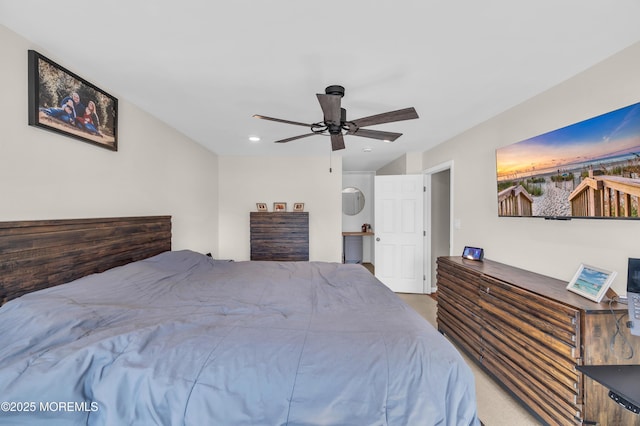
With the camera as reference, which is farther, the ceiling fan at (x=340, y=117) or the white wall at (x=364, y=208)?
the white wall at (x=364, y=208)

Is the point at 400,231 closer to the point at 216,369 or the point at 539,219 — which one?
the point at 539,219

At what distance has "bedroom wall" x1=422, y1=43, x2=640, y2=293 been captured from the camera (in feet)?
5.49

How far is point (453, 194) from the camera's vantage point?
3.63 metres

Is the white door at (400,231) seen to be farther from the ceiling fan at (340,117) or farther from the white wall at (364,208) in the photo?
the ceiling fan at (340,117)

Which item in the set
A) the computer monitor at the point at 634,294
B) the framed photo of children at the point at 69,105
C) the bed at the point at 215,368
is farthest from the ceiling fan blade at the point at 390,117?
the framed photo of children at the point at 69,105

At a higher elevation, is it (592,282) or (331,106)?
(331,106)

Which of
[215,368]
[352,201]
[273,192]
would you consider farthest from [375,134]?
[352,201]

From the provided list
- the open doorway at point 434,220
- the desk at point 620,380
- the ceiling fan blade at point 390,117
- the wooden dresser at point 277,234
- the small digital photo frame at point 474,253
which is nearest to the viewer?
the desk at point 620,380

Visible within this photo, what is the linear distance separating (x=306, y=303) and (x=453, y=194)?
2.81 m

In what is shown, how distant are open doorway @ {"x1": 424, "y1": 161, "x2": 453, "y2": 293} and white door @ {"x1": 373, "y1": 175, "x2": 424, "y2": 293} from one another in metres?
0.10

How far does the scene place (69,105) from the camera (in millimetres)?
1874

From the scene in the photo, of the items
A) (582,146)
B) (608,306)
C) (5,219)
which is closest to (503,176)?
(582,146)

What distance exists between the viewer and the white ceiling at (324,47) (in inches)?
53.5

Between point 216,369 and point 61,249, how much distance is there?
1507mm
